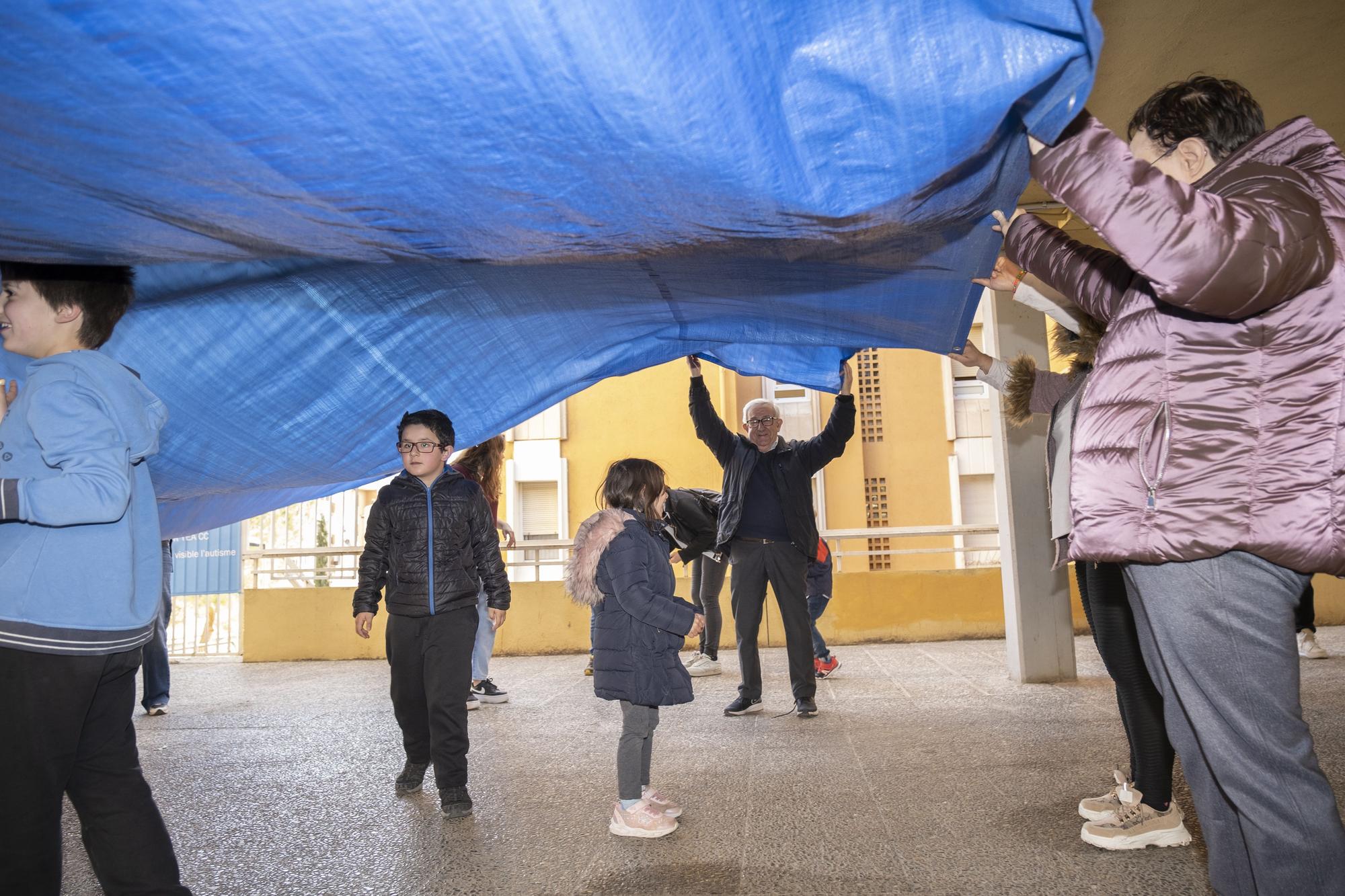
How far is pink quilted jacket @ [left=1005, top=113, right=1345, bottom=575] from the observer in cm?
140

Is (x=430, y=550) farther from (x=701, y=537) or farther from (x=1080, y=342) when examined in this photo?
(x=701, y=537)

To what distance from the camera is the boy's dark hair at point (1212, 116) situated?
1.68m

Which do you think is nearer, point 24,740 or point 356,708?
point 24,740

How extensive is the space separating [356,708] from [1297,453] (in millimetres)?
5617

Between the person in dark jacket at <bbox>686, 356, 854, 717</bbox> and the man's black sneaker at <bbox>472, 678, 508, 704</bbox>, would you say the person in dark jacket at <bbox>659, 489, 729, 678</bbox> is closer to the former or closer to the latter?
the person in dark jacket at <bbox>686, 356, 854, 717</bbox>

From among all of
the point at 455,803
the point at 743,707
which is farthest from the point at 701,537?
the point at 455,803

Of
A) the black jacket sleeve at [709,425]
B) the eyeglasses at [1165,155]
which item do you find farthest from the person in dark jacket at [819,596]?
the eyeglasses at [1165,155]

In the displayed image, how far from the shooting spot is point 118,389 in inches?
71.3

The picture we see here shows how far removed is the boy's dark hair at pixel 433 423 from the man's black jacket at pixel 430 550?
288mm

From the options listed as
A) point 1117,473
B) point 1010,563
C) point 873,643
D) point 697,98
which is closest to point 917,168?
point 697,98

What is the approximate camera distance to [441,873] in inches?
102

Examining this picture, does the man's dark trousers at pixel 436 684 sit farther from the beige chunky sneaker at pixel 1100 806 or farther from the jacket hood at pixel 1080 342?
the jacket hood at pixel 1080 342

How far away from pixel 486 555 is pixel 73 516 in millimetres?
2050

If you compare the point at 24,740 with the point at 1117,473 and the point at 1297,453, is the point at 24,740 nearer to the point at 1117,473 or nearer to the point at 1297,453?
the point at 1117,473
